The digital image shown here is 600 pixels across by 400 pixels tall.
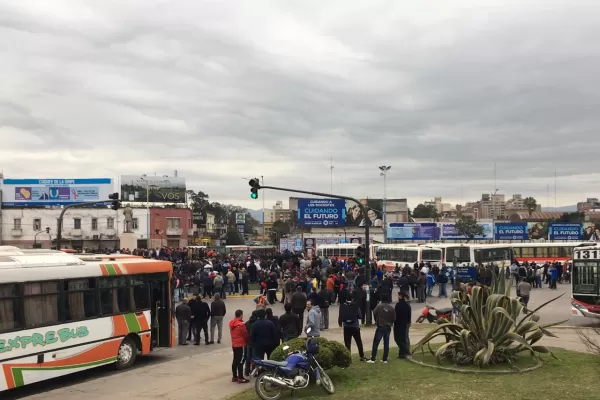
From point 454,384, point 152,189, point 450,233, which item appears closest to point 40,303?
point 454,384

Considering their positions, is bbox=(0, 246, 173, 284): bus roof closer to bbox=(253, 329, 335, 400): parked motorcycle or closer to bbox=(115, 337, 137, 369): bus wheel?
bbox=(115, 337, 137, 369): bus wheel

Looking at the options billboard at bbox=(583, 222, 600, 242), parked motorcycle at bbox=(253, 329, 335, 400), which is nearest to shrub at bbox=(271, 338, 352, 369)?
parked motorcycle at bbox=(253, 329, 335, 400)

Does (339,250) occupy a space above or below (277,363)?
below

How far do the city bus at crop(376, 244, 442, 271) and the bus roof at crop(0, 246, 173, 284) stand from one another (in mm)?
31820

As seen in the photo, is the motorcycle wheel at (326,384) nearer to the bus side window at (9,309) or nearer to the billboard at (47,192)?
the bus side window at (9,309)

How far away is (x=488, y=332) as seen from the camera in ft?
41.7

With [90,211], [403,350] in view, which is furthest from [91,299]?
[90,211]

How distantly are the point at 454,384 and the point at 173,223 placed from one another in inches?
2825

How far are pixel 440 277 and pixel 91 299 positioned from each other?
21.3 metres

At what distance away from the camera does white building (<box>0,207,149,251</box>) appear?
241 ft

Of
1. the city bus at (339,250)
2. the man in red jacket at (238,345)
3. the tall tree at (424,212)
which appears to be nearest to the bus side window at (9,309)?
the man in red jacket at (238,345)

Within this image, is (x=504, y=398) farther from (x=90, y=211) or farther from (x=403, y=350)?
(x=90, y=211)

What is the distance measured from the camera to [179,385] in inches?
512

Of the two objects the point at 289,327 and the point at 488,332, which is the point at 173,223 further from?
the point at 488,332
